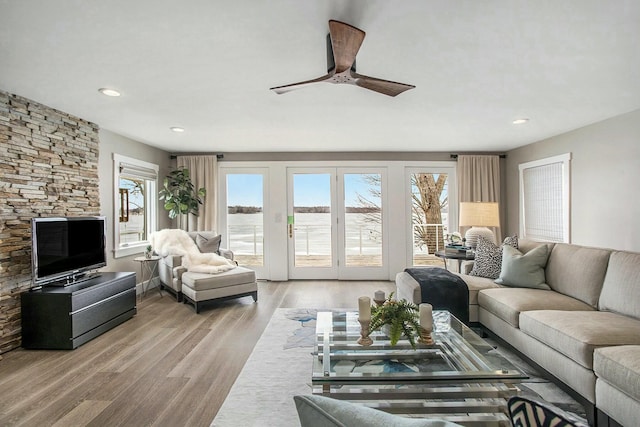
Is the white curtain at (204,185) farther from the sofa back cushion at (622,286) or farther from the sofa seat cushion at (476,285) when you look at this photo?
the sofa back cushion at (622,286)

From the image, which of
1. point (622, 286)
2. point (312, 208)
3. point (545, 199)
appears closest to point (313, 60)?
point (622, 286)

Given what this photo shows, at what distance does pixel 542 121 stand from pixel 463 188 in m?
1.95

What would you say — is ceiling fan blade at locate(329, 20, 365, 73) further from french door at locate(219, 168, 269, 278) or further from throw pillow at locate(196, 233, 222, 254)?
french door at locate(219, 168, 269, 278)

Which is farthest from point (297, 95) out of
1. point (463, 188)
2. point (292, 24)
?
point (463, 188)

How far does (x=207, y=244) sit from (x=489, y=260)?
3.77 meters

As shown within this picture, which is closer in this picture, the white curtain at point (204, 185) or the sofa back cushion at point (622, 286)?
the sofa back cushion at point (622, 286)

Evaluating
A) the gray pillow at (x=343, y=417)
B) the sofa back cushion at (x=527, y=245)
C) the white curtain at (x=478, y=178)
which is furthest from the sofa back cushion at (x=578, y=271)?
the gray pillow at (x=343, y=417)

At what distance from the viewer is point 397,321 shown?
2.22 meters

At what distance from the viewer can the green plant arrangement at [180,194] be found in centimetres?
528

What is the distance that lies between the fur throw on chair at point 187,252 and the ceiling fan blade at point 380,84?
3085 mm

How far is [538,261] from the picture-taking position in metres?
3.26

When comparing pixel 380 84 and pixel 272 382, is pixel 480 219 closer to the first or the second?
pixel 380 84

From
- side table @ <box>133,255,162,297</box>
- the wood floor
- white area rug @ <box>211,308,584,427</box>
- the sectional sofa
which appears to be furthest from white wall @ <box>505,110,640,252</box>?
side table @ <box>133,255,162,297</box>

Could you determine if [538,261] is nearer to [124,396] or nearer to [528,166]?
[528,166]
